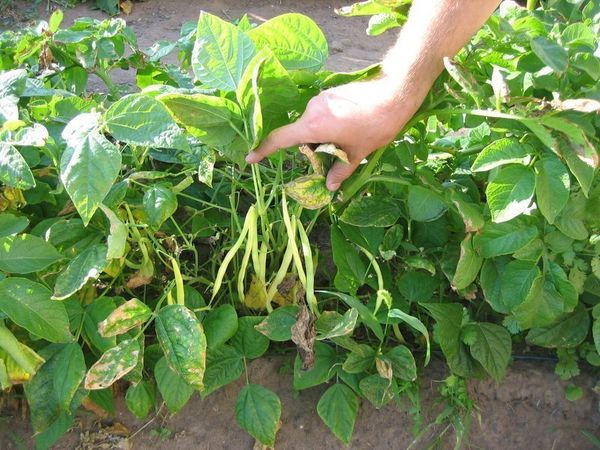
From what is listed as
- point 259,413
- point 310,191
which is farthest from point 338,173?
point 259,413

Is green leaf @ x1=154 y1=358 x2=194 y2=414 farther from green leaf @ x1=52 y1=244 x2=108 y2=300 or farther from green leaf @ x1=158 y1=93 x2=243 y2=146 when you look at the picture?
green leaf @ x1=158 y1=93 x2=243 y2=146

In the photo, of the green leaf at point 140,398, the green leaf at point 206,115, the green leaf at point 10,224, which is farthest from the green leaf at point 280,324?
the green leaf at point 10,224

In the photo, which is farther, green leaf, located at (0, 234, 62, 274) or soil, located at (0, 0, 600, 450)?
soil, located at (0, 0, 600, 450)

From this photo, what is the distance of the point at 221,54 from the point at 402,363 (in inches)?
26.8

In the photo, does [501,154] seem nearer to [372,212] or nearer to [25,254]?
[372,212]

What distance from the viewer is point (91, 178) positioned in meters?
1.12

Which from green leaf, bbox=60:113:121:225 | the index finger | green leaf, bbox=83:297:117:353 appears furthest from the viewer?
green leaf, bbox=83:297:117:353

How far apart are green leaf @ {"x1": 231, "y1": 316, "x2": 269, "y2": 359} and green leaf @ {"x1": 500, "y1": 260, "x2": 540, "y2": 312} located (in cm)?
47

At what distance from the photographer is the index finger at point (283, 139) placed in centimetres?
121

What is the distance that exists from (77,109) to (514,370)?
1093 mm

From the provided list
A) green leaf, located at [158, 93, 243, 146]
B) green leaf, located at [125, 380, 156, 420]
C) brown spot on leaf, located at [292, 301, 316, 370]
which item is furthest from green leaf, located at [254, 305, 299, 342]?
green leaf, located at [158, 93, 243, 146]

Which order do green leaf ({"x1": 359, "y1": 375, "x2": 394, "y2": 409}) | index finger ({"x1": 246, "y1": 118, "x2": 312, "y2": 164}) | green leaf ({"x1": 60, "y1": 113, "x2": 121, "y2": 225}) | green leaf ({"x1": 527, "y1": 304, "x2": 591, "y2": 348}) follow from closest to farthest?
green leaf ({"x1": 60, "y1": 113, "x2": 121, "y2": 225}) → index finger ({"x1": 246, "y1": 118, "x2": 312, "y2": 164}) → green leaf ({"x1": 359, "y1": 375, "x2": 394, "y2": 409}) → green leaf ({"x1": 527, "y1": 304, "x2": 591, "y2": 348})

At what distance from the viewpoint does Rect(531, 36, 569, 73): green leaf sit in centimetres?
117

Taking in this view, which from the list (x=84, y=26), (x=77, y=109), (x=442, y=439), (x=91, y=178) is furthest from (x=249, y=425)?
(x=84, y=26)
